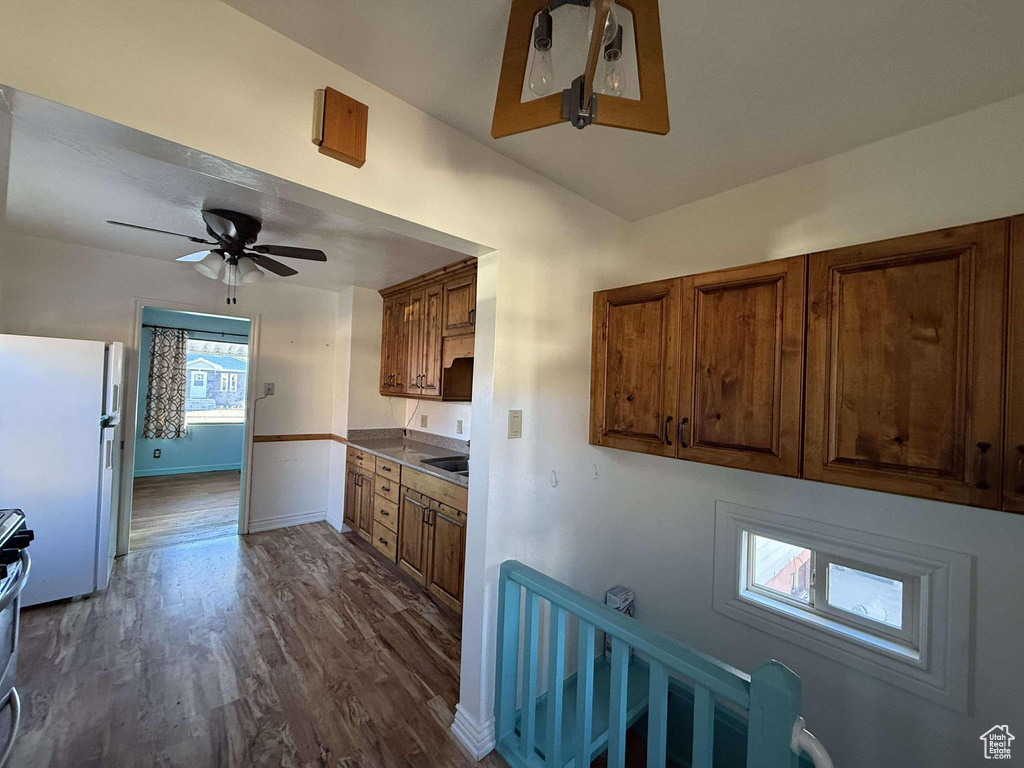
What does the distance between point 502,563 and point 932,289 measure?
1634 mm

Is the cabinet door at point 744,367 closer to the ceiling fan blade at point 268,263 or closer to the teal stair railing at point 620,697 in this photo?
the teal stair railing at point 620,697

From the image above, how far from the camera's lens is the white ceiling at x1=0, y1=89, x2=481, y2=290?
0.95 meters

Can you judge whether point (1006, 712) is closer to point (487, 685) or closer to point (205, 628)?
point (487, 685)

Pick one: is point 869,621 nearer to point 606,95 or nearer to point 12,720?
point 606,95

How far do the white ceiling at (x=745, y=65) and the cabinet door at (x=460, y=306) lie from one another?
49.4 inches

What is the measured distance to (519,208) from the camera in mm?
1650

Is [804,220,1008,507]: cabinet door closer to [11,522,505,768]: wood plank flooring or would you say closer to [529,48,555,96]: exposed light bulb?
[529,48,555,96]: exposed light bulb

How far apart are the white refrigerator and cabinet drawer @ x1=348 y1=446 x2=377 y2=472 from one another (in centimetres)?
163

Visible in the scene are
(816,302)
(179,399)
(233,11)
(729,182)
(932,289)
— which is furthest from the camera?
(179,399)

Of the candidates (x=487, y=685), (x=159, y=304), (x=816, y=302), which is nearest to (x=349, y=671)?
(x=487, y=685)

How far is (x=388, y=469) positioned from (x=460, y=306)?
142 centimetres

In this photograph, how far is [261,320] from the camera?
3766 mm

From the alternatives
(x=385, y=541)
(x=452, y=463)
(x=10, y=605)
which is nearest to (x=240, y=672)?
(x=10, y=605)

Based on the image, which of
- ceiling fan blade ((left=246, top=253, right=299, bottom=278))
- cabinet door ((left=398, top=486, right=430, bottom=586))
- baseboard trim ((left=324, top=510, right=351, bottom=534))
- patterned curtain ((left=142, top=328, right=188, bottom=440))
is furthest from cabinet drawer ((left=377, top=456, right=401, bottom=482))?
patterned curtain ((left=142, top=328, right=188, bottom=440))
